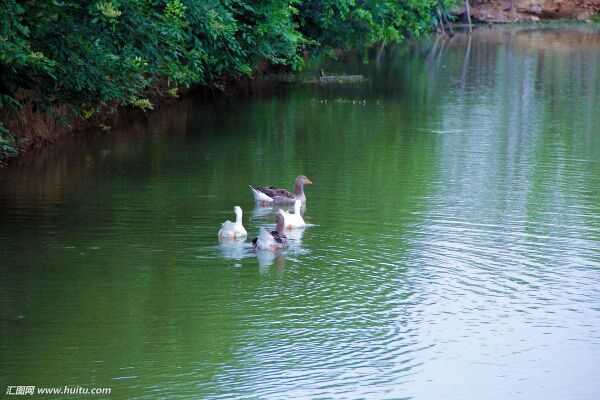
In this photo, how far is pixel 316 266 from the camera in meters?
14.4

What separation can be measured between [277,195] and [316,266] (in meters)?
3.66

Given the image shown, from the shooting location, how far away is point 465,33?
69.8 metres

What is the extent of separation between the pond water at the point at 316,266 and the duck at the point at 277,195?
26cm

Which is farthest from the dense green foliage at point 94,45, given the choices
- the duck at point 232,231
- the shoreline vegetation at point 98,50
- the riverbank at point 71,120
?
the duck at point 232,231

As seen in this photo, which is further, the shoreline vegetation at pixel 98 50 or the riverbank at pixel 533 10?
the riverbank at pixel 533 10

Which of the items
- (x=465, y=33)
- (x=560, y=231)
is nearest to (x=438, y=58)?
(x=465, y=33)

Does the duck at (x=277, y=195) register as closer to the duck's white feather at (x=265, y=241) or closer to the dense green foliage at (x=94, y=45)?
the dense green foliage at (x=94, y=45)

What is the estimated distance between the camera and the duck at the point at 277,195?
17.9m

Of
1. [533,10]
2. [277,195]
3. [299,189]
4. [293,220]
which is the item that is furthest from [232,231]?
[533,10]

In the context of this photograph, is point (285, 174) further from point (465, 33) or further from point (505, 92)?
point (465, 33)

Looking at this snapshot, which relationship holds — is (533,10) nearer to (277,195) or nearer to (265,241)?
(277,195)

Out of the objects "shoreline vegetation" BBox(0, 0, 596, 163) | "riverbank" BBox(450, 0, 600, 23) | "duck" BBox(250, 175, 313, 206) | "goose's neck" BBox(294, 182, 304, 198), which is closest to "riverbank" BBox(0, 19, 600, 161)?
"shoreline vegetation" BBox(0, 0, 596, 163)

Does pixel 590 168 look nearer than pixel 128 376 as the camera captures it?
No

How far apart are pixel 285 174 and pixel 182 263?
695 cm
